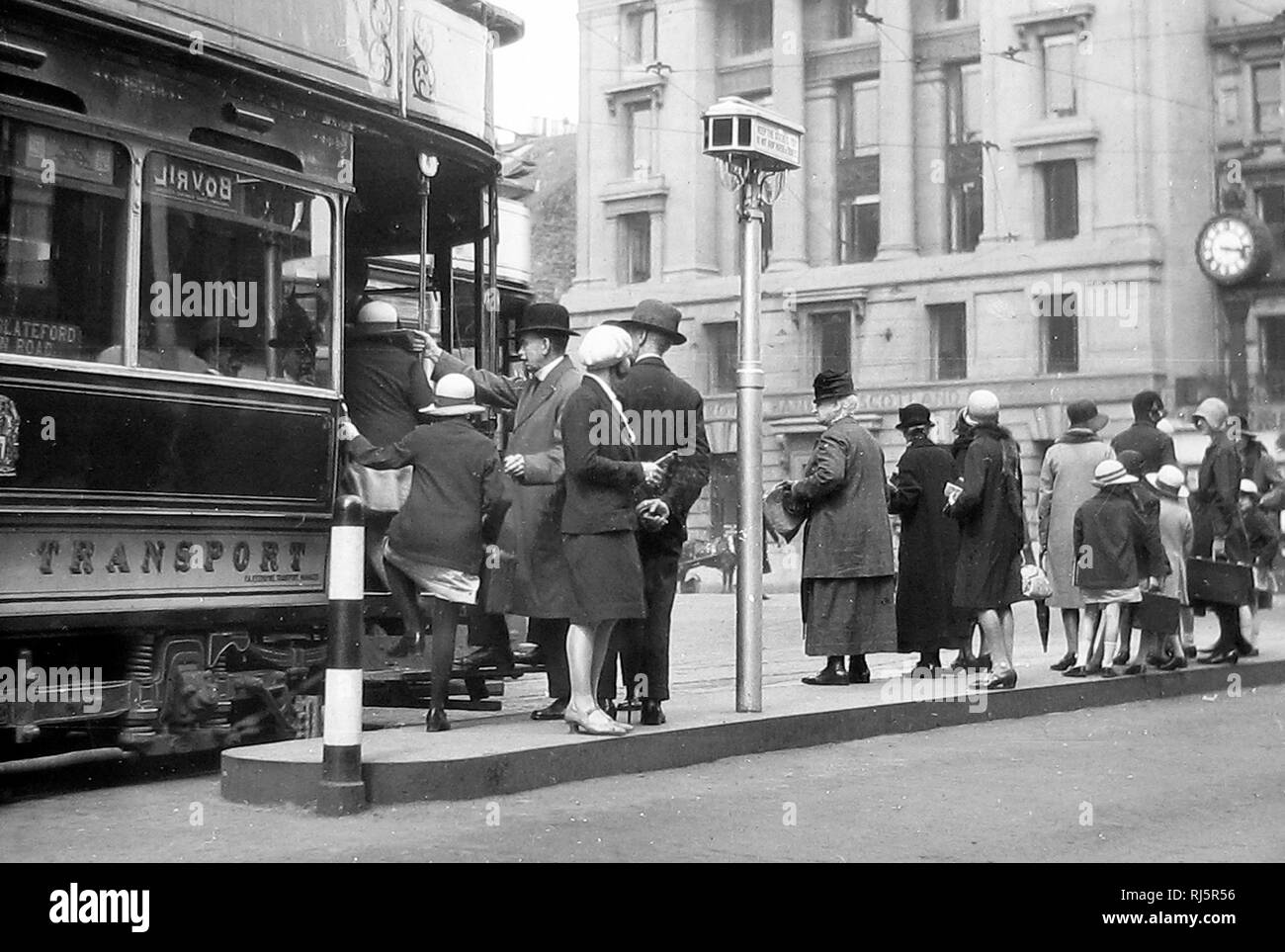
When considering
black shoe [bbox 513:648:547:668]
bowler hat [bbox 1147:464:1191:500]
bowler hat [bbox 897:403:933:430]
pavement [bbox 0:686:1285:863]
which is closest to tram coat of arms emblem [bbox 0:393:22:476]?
pavement [bbox 0:686:1285:863]

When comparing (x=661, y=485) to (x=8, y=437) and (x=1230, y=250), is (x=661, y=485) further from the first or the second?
(x=1230, y=250)

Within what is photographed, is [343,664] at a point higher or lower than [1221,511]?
lower

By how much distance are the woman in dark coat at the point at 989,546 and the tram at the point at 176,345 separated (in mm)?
3621

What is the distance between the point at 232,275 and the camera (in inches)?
342

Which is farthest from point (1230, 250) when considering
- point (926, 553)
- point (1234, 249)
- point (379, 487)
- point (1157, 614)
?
point (379, 487)

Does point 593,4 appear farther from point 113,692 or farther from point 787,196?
point 113,692

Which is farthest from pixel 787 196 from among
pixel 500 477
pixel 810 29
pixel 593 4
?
pixel 500 477

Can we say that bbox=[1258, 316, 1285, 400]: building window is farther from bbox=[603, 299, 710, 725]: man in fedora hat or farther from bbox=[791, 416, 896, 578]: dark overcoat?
bbox=[603, 299, 710, 725]: man in fedora hat

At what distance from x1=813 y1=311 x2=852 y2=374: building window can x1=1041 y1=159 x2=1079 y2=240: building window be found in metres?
5.49

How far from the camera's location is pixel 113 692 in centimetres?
805

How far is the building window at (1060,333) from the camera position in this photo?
138 feet

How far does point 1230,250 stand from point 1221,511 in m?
29.3

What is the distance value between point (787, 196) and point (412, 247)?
3602 centimetres

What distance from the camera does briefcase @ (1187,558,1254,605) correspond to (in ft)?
43.4
